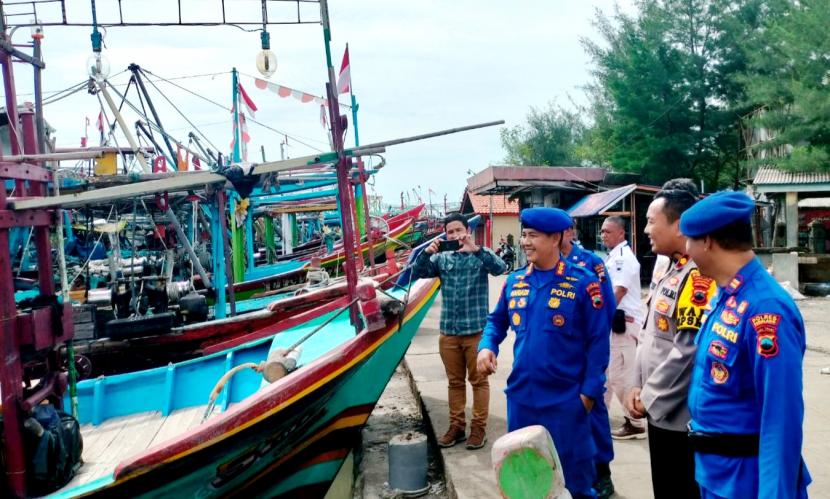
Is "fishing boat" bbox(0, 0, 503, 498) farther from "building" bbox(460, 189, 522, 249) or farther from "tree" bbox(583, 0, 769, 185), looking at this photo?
"building" bbox(460, 189, 522, 249)

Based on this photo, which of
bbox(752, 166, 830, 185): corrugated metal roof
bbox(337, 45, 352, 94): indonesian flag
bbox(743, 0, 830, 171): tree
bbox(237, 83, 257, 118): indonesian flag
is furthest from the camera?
bbox(752, 166, 830, 185): corrugated metal roof

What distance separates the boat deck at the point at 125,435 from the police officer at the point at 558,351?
2662 mm

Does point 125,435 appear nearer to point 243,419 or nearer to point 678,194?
point 243,419

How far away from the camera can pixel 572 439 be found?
2947 millimetres

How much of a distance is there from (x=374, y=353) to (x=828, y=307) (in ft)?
33.2

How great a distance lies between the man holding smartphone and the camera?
4.73 meters

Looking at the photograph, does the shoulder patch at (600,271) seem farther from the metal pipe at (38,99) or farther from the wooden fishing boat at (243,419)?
the metal pipe at (38,99)

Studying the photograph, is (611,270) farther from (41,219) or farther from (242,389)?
(41,219)

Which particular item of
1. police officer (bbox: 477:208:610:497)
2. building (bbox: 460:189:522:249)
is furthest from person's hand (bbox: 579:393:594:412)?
building (bbox: 460:189:522:249)

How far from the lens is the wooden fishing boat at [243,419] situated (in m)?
3.75

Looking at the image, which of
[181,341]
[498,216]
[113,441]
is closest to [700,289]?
[113,441]

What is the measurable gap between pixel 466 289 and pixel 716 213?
2.89 m

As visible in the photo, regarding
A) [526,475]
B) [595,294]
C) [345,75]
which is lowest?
[526,475]

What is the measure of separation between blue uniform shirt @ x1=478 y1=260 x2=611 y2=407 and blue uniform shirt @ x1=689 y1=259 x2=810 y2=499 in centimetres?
86
